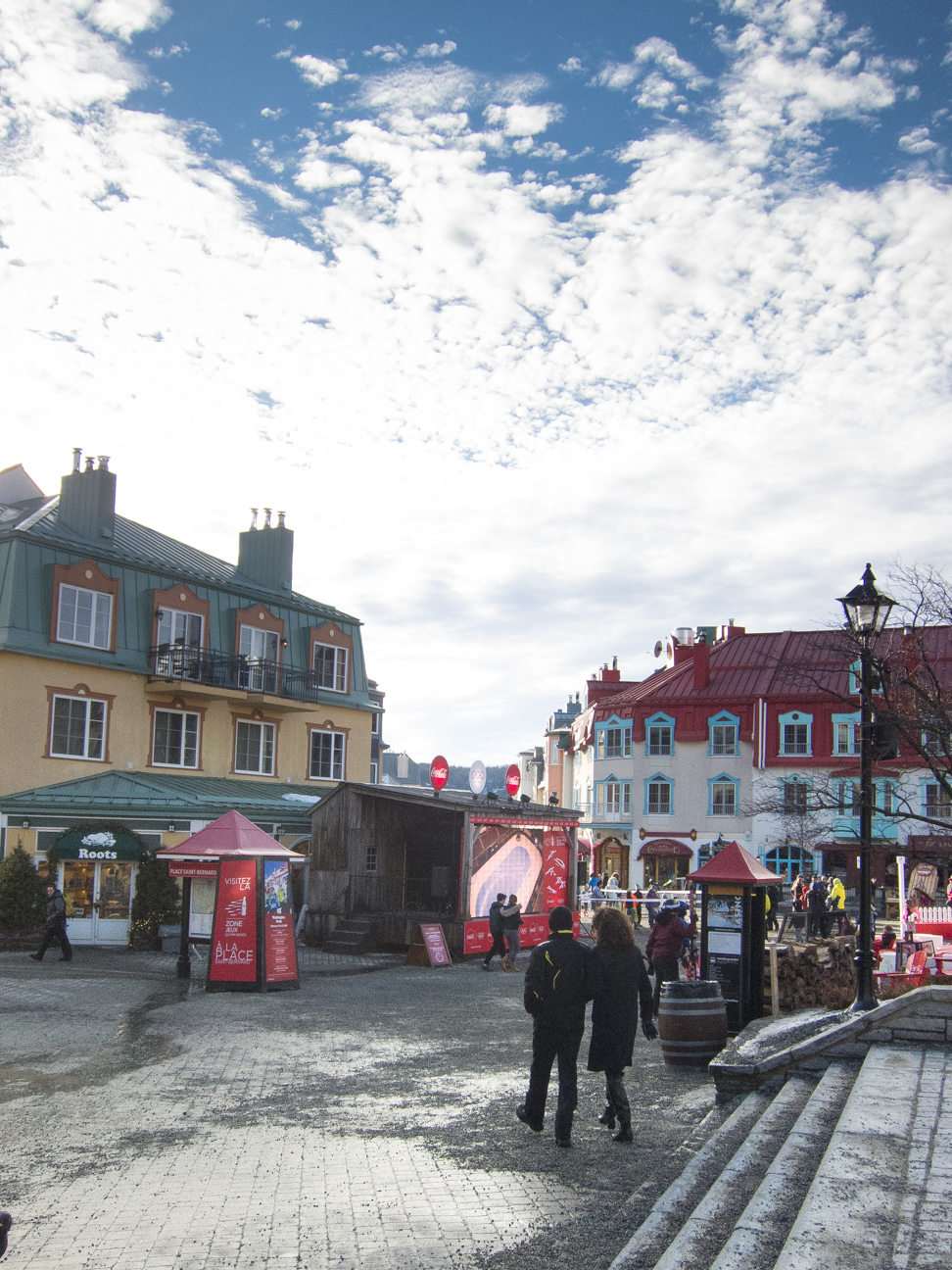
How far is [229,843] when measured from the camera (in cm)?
1669

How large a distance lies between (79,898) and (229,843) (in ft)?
28.0

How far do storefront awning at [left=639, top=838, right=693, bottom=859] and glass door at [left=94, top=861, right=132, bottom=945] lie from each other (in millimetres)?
26783

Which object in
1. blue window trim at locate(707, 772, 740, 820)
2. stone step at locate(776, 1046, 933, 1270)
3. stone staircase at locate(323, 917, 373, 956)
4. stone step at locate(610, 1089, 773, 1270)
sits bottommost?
stone staircase at locate(323, 917, 373, 956)

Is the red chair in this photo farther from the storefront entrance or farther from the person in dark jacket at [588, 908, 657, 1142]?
the storefront entrance

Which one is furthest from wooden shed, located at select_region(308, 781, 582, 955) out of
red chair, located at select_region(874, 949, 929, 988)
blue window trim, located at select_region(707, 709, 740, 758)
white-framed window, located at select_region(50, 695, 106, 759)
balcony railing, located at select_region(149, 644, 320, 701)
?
blue window trim, located at select_region(707, 709, 740, 758)

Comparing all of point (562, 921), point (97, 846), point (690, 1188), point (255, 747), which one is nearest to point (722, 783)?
point (255, 747)

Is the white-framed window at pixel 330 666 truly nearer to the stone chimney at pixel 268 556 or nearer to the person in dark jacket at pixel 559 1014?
the stone chimney at pixel 268 556

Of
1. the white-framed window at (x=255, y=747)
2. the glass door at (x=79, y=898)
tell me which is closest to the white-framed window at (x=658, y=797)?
the white-framed window at (x=255, y=747)

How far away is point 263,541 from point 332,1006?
2128 centimetres

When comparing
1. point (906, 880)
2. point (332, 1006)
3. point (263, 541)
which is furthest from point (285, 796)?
point (906, 880)

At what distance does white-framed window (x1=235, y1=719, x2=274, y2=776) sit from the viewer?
3006 cm

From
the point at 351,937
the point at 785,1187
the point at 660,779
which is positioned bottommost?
the point at 351,937

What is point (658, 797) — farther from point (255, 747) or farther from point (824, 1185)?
point (824, 1185)

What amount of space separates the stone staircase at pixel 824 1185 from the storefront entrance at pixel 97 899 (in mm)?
18337
